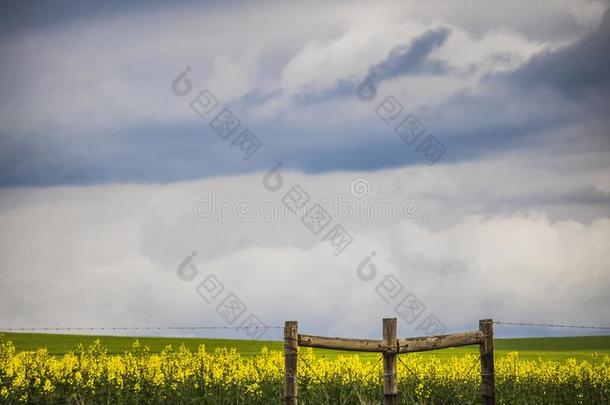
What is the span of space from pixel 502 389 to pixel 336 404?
5.01 m

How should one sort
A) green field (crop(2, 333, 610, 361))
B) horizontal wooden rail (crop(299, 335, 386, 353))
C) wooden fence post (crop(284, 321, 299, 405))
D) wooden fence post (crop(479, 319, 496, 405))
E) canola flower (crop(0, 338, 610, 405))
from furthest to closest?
1. green field (crop(2, 333, 610, 361))
2. canola flower (crop(0, 338, 610, 405))
3. wooden fence post (crop(479, 319, 496, 405))
4. horizontal wooden rail (crop(299, 335, 386, 353))
5. wooden fence post (crop(284, 321, 299, 405))

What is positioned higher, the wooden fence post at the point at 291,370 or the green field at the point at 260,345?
the green field at the point at 260,345

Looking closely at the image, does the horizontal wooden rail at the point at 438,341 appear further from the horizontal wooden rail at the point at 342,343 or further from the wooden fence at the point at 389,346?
the horizontal wooden rail at the point at 342,343

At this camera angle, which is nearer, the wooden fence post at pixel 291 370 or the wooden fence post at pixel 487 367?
the wooden fence post at pixel 291 370

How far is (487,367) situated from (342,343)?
3550 mm

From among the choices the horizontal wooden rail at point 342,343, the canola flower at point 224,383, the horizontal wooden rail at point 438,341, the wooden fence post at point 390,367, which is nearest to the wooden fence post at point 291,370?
the horizontal wooden rail at point 342,343

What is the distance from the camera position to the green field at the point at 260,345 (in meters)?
37.8

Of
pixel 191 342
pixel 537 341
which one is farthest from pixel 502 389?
pixel 537 341

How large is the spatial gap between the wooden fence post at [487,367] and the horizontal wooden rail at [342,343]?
2699 millimetres

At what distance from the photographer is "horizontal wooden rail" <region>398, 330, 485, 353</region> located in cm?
1360

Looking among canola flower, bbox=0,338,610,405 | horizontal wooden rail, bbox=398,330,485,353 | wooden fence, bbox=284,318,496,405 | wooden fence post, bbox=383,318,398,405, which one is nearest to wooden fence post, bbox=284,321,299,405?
wooden fence, bbox=284,318,496,405

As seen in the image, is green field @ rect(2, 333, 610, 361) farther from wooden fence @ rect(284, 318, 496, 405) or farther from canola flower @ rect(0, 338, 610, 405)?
wooden fence @ rect(284, 318, 496, 405)

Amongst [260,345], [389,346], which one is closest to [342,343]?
[389,346]

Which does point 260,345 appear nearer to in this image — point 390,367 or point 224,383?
point 224,383
